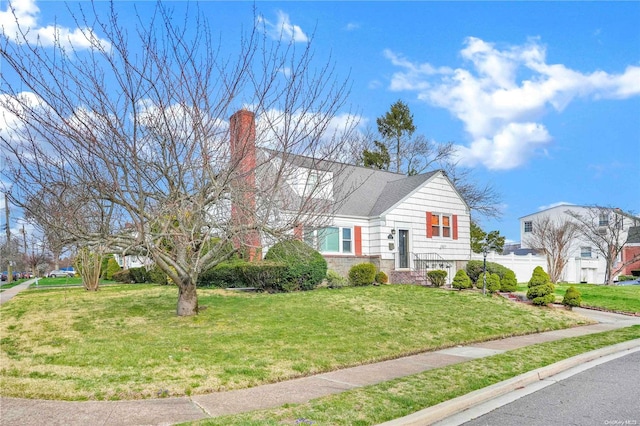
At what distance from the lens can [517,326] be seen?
12648 mm

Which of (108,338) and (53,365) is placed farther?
(108,338)

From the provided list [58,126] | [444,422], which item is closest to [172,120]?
[58,126]

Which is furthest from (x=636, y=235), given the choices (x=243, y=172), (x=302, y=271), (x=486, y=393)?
(x=486, y=393)

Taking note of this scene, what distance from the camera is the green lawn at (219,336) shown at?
679 centimetres

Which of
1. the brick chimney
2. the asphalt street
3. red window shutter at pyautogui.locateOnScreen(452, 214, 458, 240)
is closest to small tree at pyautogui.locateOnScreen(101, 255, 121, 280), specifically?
red window shutter at pyautogui.locateOnScreen(452, 214, 458, 240)

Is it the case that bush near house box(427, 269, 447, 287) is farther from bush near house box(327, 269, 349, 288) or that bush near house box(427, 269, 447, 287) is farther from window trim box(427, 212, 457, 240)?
window trim box(427, 212, 457, 240)

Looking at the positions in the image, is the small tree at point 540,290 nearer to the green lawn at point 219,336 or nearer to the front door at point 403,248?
the green lawn at point 219,336

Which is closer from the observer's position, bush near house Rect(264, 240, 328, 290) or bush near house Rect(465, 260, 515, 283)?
bush near house Rect(264, 240, 328, 290)

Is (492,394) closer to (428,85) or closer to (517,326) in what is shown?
(517,326)

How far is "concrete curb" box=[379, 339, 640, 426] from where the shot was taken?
5367 mm

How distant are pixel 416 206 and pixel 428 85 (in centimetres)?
914

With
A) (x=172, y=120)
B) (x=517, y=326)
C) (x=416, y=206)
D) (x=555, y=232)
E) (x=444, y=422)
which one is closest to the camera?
(x=444, y=422)

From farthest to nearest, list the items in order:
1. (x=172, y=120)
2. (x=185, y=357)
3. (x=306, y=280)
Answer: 1. (x=306, y=280)
2. (x=172, y=120)
3. (x=185, y=357)

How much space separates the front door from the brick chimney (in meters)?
14.3
